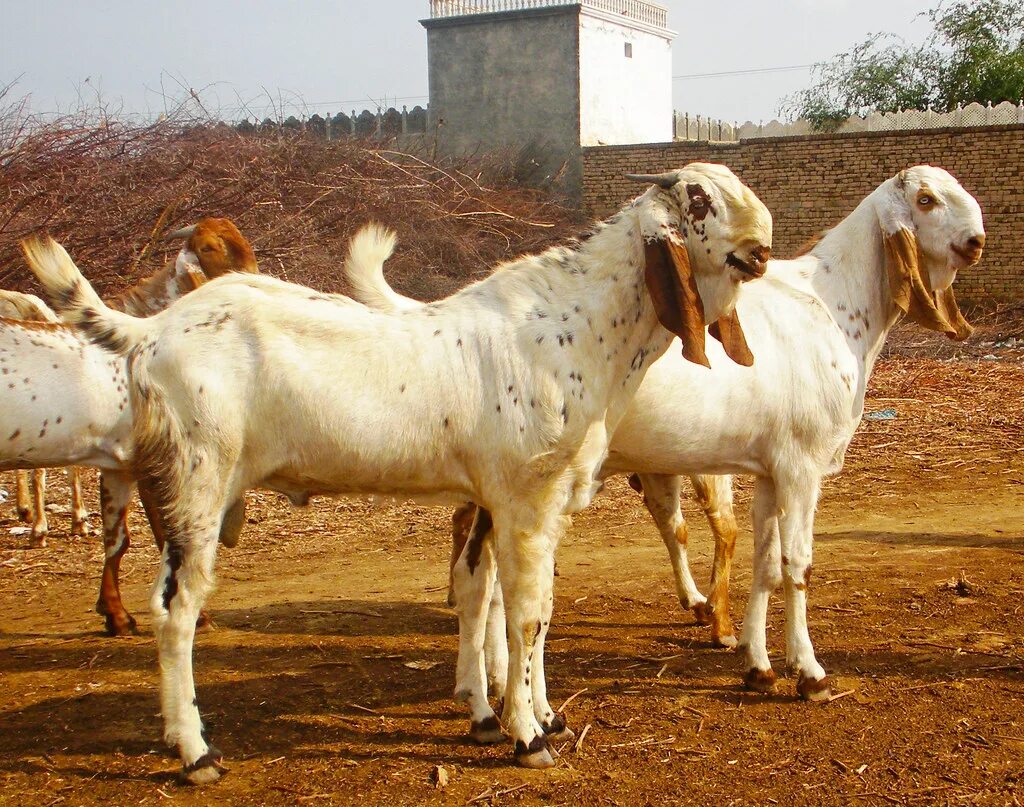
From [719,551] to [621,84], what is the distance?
25665mm

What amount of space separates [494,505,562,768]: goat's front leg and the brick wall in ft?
62.2

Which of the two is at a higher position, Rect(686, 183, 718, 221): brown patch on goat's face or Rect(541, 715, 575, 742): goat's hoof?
Rect(686, 183, 718, 221): brown patch on goat's face

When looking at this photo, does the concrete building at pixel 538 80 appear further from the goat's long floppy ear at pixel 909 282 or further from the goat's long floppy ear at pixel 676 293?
the goat's long floppy ear at pixel 676 293

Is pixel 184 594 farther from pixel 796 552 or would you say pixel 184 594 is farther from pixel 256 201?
pixel 256 201

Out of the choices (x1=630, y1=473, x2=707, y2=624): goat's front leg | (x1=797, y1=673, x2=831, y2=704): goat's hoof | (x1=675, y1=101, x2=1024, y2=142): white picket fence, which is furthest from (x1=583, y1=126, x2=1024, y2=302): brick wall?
(x1=797, y1=673, x2=831, y2=704): goat's hoof

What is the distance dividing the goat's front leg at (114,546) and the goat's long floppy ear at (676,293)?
3.32 m

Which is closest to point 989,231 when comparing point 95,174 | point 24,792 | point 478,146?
point 478,146

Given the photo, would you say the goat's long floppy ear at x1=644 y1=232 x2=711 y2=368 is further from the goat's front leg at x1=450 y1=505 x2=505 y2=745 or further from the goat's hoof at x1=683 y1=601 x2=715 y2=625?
the goat's hoof at x1=683 y1=601 x2=715 y2=625

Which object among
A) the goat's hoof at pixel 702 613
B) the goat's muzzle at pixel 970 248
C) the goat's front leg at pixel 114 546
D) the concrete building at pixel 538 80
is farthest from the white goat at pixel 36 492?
the concrete building at pixel 538 80

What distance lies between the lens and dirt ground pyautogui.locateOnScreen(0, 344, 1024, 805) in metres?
4.42

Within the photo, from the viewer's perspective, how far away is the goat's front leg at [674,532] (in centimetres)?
A: 657

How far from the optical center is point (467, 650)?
5000 mm

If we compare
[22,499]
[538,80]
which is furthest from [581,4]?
[22,499]

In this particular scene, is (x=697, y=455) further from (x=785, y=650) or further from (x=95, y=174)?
(x=95, y=174)
